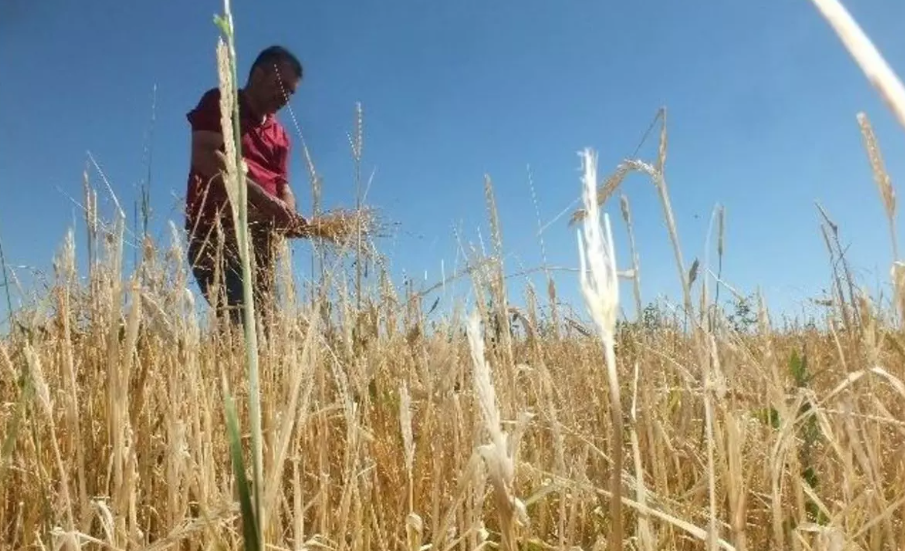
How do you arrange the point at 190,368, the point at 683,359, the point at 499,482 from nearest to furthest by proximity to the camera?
the point at 499,482 → the point at 190,368 → the point at 683,359

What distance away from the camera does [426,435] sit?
50.0 inches

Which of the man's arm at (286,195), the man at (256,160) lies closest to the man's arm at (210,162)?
the man at (256,160)

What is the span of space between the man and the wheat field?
1.25 meters

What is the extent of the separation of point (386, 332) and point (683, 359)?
0.66m

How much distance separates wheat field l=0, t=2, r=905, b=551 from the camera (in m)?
0.71

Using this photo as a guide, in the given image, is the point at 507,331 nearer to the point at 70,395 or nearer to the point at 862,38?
the point at 70,395

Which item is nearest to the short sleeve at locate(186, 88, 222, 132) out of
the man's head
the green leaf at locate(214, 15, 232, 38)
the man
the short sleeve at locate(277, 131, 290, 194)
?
the man

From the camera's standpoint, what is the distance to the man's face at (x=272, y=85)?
3.46 meters

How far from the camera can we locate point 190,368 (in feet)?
3.33

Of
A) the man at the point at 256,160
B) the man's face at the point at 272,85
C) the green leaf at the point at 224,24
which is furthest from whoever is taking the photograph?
the man's face at the point at 272,85

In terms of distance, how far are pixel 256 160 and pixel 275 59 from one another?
0.43 meters

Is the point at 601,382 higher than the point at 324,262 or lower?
lower

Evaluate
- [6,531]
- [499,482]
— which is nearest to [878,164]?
[499,482]

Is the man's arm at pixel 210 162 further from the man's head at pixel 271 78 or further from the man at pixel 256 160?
the man's head at pixel 271 78
